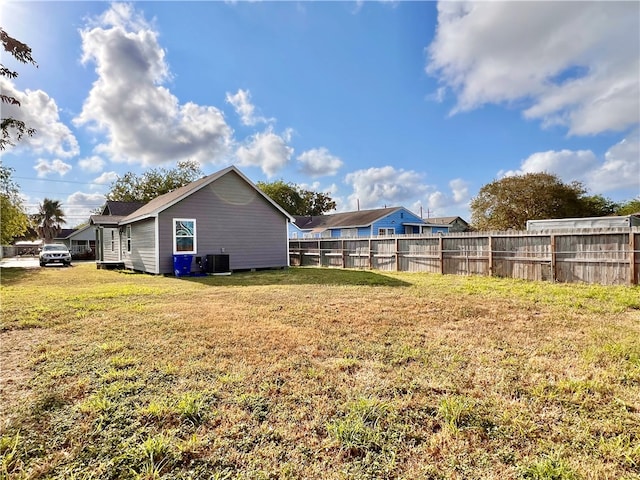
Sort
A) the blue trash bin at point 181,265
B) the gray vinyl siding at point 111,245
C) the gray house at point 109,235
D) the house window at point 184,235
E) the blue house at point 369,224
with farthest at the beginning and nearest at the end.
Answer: the blue house at point 369,224 < the gray vinyl siding at point 111,245 < the gray house at point 109,235 < the house window at point 184,235 < the blue trash bin at point 181,265

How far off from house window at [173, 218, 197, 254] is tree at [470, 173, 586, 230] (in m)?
26.1

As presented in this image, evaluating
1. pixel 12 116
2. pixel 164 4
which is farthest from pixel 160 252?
pixel 164 4

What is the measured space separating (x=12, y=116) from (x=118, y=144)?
11.3 m

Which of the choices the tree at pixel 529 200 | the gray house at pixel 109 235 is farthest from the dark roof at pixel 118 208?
the tree at pixel 529 200

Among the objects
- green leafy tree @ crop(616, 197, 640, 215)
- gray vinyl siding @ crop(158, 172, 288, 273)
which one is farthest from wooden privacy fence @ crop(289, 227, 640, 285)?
green leafy tree @ crop(616, 197, 640, 215)

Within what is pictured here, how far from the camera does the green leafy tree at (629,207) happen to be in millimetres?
27753

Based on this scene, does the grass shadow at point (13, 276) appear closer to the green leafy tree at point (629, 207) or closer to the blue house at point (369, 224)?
the blue house at point (369, 224)

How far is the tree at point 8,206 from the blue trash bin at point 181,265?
49.6 feet

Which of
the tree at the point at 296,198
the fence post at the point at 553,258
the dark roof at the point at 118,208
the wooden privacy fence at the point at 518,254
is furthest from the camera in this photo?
the tree at the point at 296,198

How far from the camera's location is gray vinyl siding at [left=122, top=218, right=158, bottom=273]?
42.7 feet

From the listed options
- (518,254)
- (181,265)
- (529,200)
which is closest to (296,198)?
(529,200)

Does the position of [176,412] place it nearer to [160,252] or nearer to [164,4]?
[164,4]

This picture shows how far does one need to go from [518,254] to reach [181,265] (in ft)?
40.4

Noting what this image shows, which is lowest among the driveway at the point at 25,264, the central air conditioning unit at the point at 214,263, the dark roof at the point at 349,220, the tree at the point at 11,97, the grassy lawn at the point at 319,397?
the driveway at the point at 25,264
